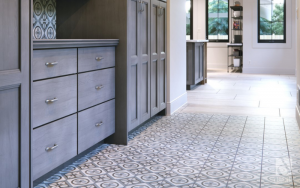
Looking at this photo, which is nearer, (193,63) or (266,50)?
(193,63)

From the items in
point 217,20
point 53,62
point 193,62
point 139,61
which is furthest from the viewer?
point 217,20

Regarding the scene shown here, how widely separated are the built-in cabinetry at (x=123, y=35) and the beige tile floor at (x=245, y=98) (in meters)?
1.45

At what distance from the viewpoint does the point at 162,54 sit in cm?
427

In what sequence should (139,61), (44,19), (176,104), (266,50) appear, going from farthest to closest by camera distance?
(266,50), (176,104), (139,61), (44,19)

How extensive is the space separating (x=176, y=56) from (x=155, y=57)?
91 cm

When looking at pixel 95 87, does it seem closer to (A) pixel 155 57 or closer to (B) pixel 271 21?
(A) pixel 155 57

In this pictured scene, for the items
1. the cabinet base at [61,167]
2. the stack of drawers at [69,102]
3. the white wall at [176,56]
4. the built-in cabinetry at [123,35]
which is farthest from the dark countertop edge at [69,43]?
the white wall at [176,56]

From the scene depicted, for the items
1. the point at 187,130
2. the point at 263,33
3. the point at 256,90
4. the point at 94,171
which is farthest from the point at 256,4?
the point at 94,171

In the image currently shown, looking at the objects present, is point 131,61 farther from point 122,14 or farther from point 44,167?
point 44,167

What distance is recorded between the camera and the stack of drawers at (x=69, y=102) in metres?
2.11

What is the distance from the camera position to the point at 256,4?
1030 centimetres

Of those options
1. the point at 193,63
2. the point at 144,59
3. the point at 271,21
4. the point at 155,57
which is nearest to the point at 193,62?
the point at 193,63

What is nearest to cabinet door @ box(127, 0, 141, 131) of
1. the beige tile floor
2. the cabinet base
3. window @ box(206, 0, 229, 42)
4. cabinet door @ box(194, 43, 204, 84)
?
the cabinet base

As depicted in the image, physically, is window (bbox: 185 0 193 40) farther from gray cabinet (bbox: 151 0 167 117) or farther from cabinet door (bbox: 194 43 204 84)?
gray cabinet (bbox: 151 0 167 117)
